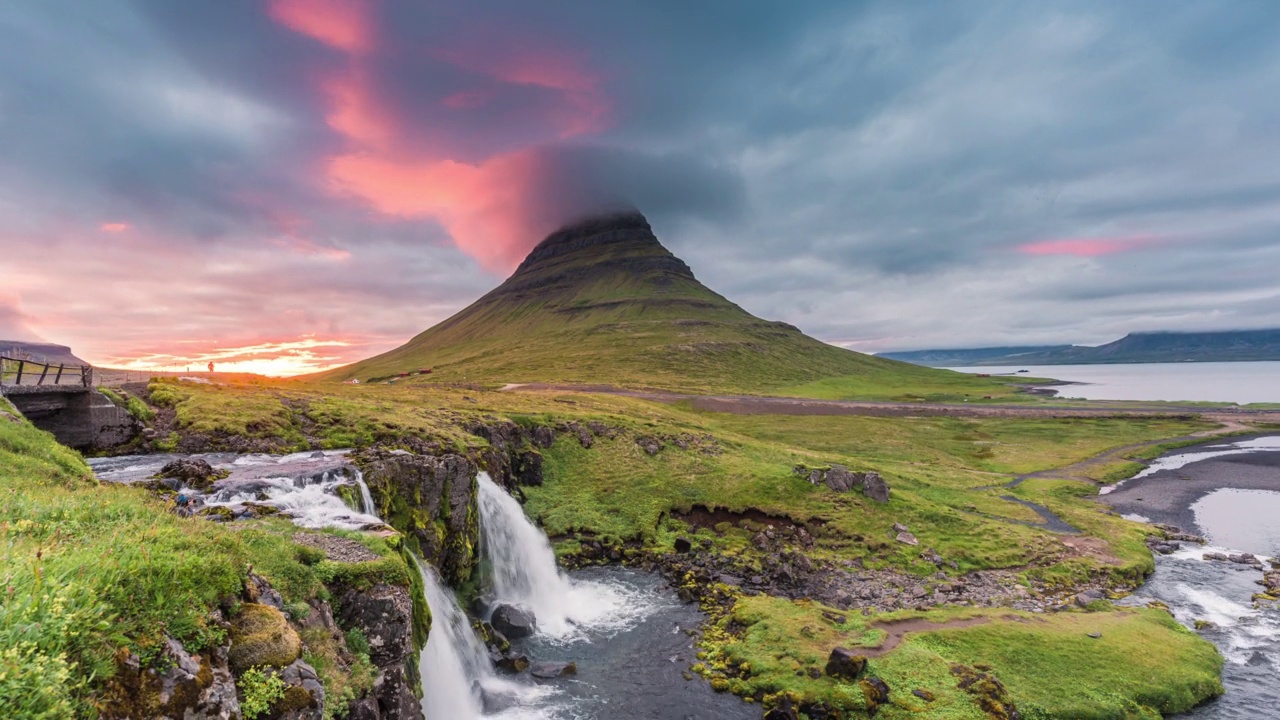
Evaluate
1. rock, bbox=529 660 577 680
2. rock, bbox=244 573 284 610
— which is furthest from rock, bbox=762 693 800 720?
rock, bbox=244 573 284 610

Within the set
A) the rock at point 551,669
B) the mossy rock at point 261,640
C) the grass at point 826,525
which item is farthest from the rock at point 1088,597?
the mossy rock at point 261,640

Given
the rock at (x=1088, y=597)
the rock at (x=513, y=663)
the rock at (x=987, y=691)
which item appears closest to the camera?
the rock at (x=987, y=691)

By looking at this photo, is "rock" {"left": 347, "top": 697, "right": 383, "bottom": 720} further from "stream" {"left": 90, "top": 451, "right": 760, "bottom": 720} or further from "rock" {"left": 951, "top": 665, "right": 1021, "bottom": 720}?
"rock" {"left": 951, "top": 665, "right": 1021, "bottom": 720}

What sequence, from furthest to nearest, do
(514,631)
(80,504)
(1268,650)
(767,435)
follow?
(767,435)
(514,631)
(1268,650)
(80,504)

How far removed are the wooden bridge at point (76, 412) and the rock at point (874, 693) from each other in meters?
41.8

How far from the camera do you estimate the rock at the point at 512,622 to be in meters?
27.6

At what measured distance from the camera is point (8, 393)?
26.5m

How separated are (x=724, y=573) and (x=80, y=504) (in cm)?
3126

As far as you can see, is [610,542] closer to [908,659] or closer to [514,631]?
[514,631]

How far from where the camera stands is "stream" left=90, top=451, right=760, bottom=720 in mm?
21031

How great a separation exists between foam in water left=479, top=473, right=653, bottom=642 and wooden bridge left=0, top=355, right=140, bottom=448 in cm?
2130

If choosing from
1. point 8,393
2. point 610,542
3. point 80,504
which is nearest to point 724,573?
point 610,542

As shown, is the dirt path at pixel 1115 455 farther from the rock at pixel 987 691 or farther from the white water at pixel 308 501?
the white water at pixel 308 501

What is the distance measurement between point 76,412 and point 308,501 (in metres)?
20.1
